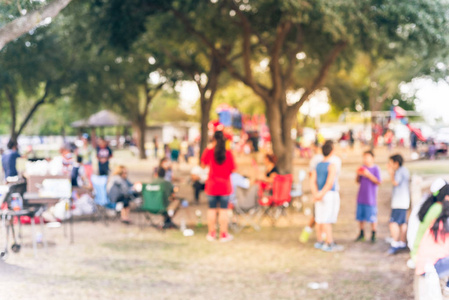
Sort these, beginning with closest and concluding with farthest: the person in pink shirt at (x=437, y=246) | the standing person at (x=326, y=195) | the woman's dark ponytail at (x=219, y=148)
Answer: the person in pink shirt at (x=437, y=246) → the standing person at (x=326, y=195) → the woman's dark ponytail at (x=219, y=148)

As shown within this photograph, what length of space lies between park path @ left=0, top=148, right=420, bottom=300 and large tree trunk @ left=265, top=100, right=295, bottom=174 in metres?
5.63

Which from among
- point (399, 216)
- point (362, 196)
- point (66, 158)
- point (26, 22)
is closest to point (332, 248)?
point (362, 196)

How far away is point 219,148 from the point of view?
29.5ft

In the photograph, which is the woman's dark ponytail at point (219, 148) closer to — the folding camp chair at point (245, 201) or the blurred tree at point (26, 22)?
the folding camp chair at point (245, 201)

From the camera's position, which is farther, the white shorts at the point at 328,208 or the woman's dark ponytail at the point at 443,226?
the white shorts at the point at 328,208

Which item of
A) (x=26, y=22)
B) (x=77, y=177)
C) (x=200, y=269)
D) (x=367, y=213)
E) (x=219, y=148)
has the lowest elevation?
(x=200, y=269)

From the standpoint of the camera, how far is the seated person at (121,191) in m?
10.8

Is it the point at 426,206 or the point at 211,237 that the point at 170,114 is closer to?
the point at 211,237

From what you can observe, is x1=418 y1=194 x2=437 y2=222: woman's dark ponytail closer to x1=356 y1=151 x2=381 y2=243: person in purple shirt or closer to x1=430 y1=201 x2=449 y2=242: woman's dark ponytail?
x1=430 y1=201 x2=449 y2=242: woman's dark ponytail

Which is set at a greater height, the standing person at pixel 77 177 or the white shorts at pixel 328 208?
the standing person at pixel 77 177

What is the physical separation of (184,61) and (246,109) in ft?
98.8

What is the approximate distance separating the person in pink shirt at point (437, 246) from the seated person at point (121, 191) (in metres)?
6.82

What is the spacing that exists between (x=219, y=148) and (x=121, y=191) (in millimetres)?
2758

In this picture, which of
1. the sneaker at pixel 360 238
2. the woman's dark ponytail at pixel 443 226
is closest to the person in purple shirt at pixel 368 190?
the sneaker at pixel 360 238
